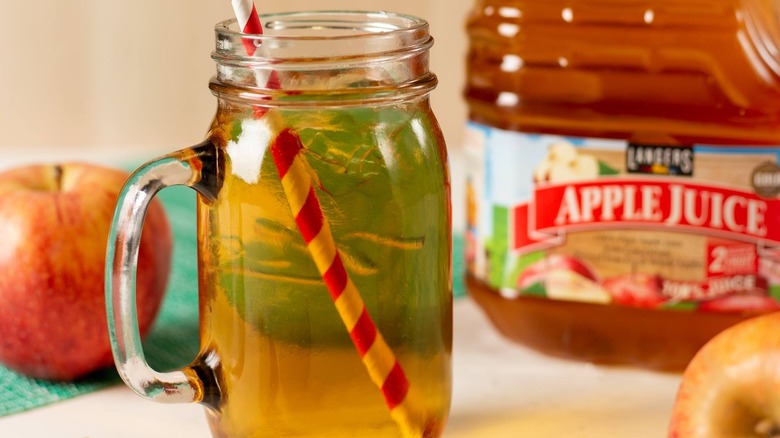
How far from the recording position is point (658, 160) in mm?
1000

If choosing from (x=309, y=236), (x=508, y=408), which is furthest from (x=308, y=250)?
(x=508, y=408)

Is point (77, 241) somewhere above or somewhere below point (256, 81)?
below

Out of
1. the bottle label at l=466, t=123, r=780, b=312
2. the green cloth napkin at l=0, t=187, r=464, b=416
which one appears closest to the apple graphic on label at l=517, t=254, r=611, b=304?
the bottle label at l=466, t=123, r=780, b=312

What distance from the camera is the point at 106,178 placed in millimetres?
1034

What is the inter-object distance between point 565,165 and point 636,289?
13cm

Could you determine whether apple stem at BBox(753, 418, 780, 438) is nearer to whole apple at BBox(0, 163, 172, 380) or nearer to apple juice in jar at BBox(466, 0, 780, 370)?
apple juice in jar at BBox(466, 0, 780, 370)

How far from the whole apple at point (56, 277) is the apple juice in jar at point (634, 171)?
1.18ft

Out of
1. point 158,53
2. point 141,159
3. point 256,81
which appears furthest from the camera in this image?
point 158,53

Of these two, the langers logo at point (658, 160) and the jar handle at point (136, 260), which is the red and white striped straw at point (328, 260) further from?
the langers logo at point (658, 160)

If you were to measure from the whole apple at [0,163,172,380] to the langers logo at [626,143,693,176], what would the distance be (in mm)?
445

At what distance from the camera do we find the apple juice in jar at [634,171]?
A: 0.99 metres

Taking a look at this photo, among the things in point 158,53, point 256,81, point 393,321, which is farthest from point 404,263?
point 158,53

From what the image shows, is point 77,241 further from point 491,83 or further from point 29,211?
point 491,83

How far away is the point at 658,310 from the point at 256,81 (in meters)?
0.46
